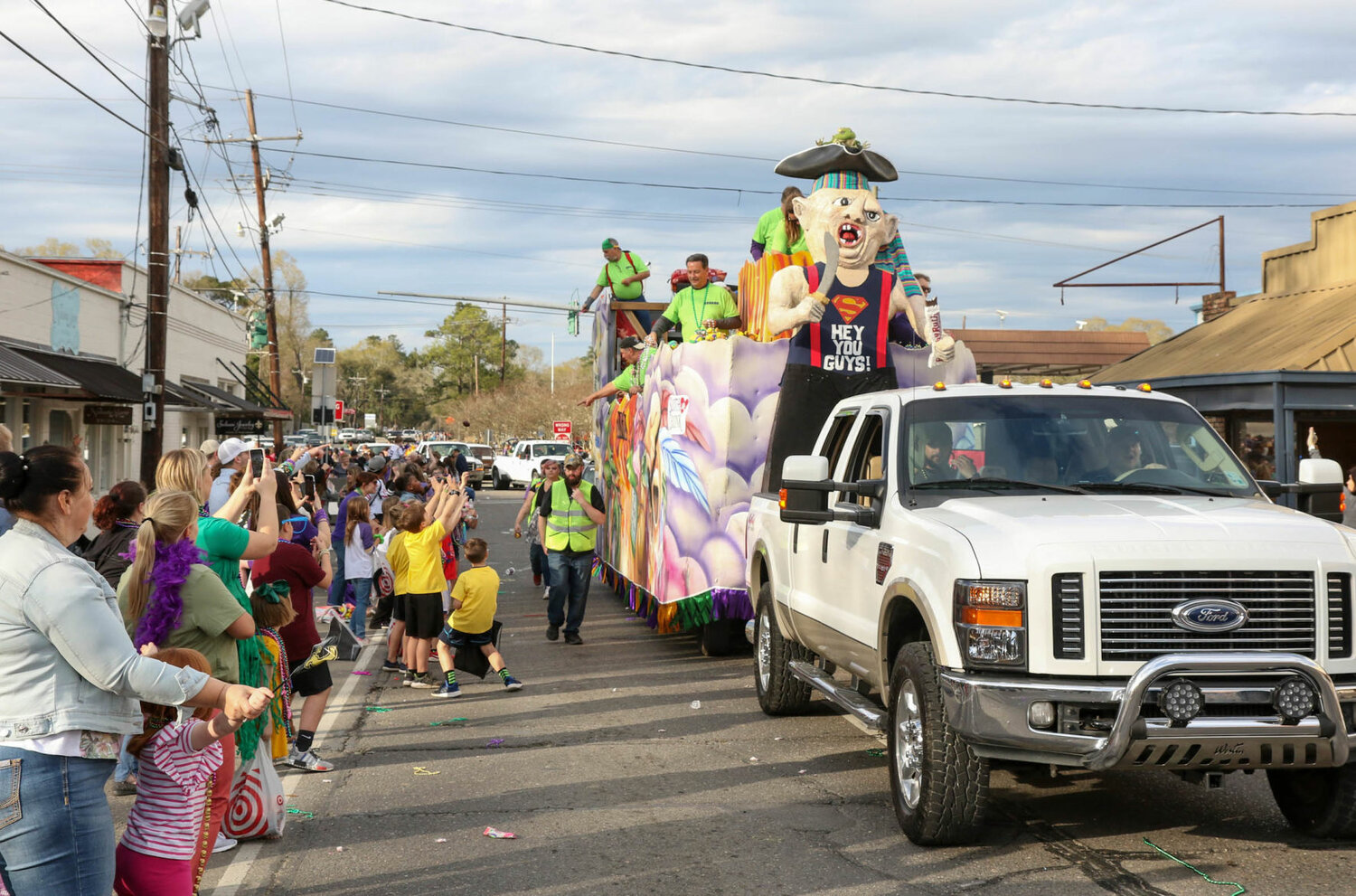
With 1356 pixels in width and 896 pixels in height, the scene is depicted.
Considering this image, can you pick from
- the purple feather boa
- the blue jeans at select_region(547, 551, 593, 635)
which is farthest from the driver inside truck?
the blue jeans at select_region(547, 551, 593, 635)

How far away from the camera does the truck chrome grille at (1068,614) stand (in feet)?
17.5

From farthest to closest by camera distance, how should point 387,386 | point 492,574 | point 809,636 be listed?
point 387,386
point 492,574
point 809,636

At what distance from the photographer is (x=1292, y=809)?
6.19 m

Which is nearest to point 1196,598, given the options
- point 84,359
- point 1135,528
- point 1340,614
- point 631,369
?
point 1135,528

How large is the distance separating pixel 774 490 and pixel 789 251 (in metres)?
3.50

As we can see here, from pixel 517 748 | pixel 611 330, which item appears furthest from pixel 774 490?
pixel 611 330

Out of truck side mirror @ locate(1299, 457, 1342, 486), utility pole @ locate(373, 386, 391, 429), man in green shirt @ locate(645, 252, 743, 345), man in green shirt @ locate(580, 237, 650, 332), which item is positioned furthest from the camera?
utility pole @ locate(373, 386, 391, 429)

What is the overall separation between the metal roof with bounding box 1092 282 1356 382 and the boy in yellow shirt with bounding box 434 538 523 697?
1203 cm

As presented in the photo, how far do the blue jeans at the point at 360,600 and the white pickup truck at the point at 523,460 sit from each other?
29010 mm

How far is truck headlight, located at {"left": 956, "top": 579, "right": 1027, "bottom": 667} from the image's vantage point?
539 cm

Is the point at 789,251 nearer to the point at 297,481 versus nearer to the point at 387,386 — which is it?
the point at 297,481

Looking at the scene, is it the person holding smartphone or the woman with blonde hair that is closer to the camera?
the woman with blonde hair

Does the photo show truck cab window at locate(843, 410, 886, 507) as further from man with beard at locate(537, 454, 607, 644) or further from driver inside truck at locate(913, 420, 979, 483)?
man with beard at locate(537, 454, 607, 644)

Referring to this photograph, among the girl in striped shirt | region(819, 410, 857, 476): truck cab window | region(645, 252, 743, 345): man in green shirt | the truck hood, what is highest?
region(645, 252, 743, 345): man in green shirt
